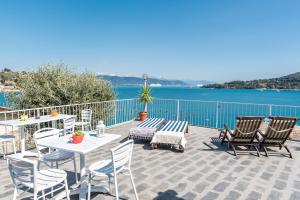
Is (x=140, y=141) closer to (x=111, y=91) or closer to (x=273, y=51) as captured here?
(x=111, y=91)

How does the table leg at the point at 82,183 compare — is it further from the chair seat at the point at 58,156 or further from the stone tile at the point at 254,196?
the stone tile at the point at 254,196

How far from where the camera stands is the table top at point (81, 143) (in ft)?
8.12

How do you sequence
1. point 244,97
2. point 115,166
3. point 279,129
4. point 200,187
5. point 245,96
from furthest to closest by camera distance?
point 245,96 → point 244,97 → point 279,129 → point 200,187 → point 115,166

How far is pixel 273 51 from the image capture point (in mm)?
19594

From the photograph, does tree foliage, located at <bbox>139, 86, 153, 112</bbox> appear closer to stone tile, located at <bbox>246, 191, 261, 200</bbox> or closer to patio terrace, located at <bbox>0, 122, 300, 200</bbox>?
patio terrace, located at <bbox>0, 122, 300, 200</bbox>

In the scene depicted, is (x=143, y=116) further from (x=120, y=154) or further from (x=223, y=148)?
(x=120, y=154)

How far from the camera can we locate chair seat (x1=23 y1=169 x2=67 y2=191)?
2114 millimetres

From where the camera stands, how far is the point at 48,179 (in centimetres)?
227

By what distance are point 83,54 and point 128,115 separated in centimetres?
1198

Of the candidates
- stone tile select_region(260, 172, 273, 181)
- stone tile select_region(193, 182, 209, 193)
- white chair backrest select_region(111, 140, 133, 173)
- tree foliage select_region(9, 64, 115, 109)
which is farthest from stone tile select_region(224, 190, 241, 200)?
tree foliage select_region(9, 64, 115, 109)

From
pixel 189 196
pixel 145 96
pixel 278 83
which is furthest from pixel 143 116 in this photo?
pixel 278 83

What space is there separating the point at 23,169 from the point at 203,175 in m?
2.90

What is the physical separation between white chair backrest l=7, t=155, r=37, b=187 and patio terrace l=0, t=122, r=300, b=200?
1063mm

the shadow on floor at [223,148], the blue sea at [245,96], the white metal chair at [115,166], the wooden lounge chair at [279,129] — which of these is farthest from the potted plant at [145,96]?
the blue sea at [245,96]
